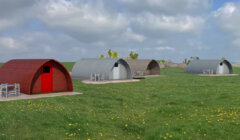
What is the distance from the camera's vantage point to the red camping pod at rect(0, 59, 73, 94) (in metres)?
18.1

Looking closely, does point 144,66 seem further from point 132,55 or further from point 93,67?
point 132,55

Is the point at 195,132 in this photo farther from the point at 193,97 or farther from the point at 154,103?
the point at 193,97

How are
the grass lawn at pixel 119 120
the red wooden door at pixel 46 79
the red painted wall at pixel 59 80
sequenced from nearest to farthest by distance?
the grass lawn at pixel 119 120
the red wooden door at pixel 46 79
the red painted wall at pixel 59 80

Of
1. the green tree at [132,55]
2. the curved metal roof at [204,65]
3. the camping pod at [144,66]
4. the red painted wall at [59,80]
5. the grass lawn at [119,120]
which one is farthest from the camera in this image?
the green tree at [132,55]

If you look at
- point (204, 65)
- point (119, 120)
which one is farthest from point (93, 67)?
point (204, 65)

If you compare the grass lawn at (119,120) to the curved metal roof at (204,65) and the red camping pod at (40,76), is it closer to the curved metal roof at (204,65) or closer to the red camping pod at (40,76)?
the red camping pod at (40,76)

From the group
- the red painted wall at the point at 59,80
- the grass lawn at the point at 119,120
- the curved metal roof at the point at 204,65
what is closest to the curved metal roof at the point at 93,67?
the red painted wall at the point at 59,80

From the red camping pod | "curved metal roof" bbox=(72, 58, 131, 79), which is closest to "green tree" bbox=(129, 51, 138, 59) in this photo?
"curved metal roof" bbox=(72, 58, 131, 79)

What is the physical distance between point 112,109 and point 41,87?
7710mm

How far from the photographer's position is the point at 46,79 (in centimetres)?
1909

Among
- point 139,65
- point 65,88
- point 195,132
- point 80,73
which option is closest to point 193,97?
point 195,132

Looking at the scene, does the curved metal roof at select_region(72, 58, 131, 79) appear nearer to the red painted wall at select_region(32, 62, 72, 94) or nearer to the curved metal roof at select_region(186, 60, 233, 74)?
the red painted wall at select_region(32, 62, 72, 94)

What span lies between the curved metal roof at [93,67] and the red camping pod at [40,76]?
34.7 feet

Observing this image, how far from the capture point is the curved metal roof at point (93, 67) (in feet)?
99.8
